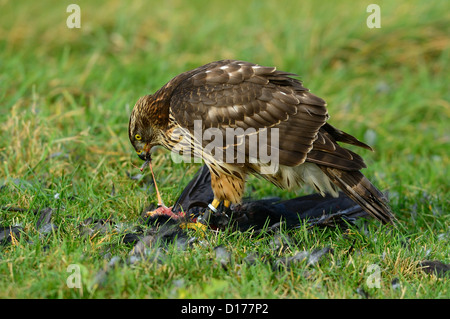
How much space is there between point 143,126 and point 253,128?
93cm

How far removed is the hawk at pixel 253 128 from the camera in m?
4.65

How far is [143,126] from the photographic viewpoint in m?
4.98

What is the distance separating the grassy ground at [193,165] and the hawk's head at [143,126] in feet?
1.48

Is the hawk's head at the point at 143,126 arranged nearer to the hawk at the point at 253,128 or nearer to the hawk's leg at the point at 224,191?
the hawk at the point at 253,128

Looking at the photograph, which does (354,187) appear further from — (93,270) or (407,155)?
(407,155)

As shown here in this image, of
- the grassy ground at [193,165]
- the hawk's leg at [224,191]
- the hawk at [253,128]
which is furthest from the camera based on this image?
the hawk's leg at [224,191]

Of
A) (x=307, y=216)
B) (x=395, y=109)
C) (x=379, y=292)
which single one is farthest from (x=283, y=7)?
(x=379, y=292)

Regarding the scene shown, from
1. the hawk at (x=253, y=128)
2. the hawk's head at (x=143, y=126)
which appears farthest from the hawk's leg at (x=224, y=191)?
the hawk's head at (x=143, y=126)

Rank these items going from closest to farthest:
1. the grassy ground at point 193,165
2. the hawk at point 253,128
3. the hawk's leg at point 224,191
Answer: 1. the grassy ground at point 193,165
2. the hawk at point 253,128
3. the hawk's leg at point 224,191

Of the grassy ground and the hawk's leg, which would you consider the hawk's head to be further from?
the hawk's leg

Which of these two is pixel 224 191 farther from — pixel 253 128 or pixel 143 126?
pixel 143 126

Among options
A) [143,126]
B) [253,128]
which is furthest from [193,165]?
[253,128]

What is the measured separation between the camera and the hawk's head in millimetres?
4949

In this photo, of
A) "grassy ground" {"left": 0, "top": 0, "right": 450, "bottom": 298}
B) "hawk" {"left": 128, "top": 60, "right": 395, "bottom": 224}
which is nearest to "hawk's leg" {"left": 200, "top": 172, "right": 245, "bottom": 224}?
"hawk" {"left": 128, "top": 60, "right": 395, "bottom": 224}
